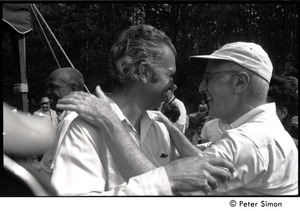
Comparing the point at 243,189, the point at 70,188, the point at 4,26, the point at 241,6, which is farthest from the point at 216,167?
the point at 4,26

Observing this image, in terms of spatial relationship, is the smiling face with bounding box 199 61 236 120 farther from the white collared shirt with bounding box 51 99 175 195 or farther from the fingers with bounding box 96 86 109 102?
the fingers with bounding box 96 86 109 102

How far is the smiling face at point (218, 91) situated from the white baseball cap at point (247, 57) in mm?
58

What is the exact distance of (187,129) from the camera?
271cm

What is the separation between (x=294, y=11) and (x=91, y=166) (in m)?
1.42

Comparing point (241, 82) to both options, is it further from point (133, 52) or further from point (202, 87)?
point (133, 52)

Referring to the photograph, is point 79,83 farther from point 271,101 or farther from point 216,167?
point 271,101

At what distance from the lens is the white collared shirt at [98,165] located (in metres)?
2.40

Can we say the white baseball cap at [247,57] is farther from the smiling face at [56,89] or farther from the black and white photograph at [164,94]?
the smiling face at [56,89]

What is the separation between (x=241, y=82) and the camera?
2.65 m

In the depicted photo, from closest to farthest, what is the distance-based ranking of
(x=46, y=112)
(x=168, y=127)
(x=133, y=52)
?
(x=46, y=112) < (x=133, y=52) < (x=168, y=127)

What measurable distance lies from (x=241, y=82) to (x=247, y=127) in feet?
0.82

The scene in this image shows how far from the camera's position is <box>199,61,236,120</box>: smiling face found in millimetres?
2668

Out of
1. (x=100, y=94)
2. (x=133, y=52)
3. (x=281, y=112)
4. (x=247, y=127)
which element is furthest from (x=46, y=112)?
(x=281, y=112)

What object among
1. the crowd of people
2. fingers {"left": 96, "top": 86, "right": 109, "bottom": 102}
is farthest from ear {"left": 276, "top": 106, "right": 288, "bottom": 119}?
fingers {"left": 96, "top": 86, "right": 109, "bottom": 102}
